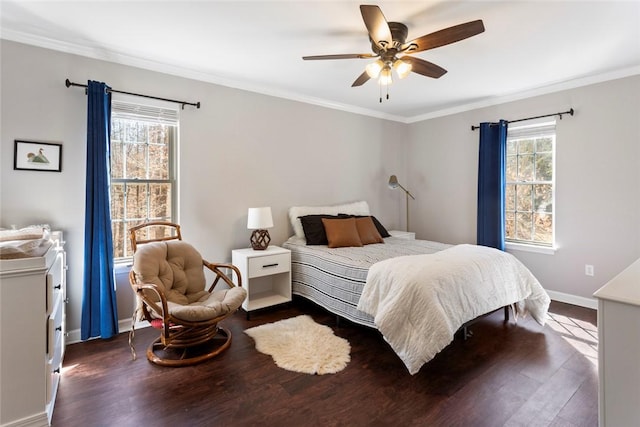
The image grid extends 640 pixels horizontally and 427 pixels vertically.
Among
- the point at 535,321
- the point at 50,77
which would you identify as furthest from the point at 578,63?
the point at 50,77

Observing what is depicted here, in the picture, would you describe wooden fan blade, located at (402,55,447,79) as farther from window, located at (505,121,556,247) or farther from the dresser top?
window, located at (505,121,556,247)

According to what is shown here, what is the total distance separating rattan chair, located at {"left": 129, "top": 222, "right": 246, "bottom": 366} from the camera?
2354 millimetres

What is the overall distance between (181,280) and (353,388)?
1697 mm

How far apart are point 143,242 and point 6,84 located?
1.61m

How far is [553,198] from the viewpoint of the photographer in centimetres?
386

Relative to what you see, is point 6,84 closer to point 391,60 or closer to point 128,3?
A: point 128,3

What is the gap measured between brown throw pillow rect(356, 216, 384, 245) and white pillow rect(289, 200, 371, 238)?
478 mm

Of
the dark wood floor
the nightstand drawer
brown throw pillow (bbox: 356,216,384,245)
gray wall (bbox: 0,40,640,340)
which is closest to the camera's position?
the dark wood floor

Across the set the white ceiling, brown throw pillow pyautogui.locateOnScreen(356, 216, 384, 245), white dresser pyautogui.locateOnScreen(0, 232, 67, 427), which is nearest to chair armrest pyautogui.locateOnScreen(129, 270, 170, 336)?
white dresser pyautogui.locateOnScreen(0, 232, 67, 427)

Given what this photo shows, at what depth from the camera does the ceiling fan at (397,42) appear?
1.95 meters

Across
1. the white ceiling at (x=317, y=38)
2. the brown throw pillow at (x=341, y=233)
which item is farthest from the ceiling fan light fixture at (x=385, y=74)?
the brown throw pillow at (x=341, y=233)

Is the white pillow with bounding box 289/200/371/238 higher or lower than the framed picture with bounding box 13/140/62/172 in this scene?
lower

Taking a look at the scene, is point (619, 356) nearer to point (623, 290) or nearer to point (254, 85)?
point (623, 290)

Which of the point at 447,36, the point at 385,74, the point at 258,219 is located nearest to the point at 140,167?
the point at 258,219
